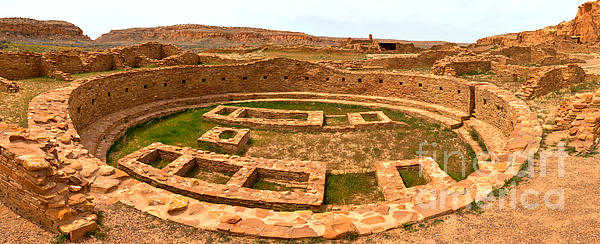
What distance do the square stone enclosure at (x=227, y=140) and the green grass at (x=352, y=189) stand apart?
11.5 ft

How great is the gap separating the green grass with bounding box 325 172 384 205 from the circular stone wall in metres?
1.08

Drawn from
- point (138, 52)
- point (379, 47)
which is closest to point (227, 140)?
point (138, 52)

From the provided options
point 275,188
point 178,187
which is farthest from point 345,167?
point 178,187

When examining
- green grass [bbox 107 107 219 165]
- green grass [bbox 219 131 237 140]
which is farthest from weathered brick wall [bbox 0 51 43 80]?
green grass [bbox 219 131 237 140]

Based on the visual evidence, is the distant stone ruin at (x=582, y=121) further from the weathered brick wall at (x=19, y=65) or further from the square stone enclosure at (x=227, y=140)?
the weathered brick wall at (x=19, y=65)

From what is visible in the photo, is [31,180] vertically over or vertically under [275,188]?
over

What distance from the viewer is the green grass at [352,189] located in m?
7.91

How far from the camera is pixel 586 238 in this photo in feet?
13.9

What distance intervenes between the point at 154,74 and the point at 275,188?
11.1m

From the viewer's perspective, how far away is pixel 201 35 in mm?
77188

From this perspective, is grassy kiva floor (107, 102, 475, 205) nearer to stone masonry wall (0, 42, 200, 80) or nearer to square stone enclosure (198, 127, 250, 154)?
square stone enclosure (198, 127, 250, 154)

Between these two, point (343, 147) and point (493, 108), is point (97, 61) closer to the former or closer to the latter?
point (343, 147)

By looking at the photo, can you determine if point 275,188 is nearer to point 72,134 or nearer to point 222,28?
point 72,134

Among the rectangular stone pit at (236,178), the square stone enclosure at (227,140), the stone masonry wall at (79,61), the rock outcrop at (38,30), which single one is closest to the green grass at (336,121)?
the square stone enclosure at (227,140)
